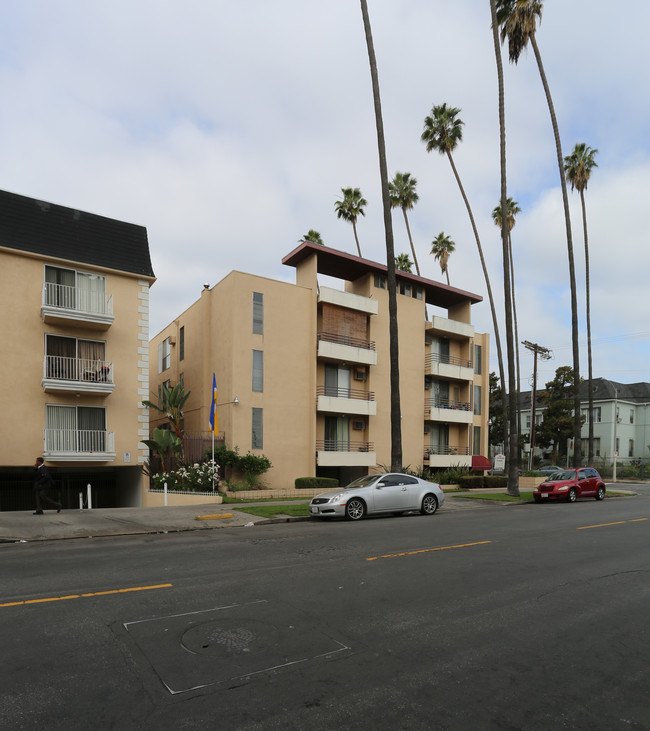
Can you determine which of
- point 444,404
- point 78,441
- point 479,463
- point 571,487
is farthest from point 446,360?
point 78,441

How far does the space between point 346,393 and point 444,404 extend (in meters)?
8.59

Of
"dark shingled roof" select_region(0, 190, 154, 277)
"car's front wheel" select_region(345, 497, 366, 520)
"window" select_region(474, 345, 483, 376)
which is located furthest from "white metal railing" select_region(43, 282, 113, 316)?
"window" select_region(474, 345, 483, 376)

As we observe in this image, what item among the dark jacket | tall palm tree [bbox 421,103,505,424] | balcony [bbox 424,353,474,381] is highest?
tall palm tree [bbox 421,103,505,424]

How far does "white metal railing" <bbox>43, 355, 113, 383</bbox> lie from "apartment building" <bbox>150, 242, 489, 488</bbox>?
5919mm

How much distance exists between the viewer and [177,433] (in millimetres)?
26141

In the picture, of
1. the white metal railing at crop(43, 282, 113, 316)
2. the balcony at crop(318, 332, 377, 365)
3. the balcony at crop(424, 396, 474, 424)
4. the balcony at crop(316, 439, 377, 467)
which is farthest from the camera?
the balcony at crop(424, 396, 474, 424)

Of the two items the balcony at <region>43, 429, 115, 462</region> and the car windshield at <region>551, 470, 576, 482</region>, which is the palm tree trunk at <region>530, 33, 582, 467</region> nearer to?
the car windshield at <region>551, 470, 576, 482</region>

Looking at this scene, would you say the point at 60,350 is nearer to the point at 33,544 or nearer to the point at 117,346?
A: the point at 117,346

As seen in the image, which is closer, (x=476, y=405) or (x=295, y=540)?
(x=295, y=540)

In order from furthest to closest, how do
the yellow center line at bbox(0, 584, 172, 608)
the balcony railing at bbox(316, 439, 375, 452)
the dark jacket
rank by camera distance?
the balcony railing at bbox(316, 439, 375, 452) → the dark jacket → the yellow center line at bbox(0, 584, 172, 608)

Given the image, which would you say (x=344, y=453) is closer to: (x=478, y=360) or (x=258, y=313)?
(x=258, y=313)

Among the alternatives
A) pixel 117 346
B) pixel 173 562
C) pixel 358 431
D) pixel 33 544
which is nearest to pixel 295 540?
pixel 173 562

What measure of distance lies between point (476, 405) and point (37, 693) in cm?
3626

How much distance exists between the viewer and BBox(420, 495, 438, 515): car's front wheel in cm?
1809
